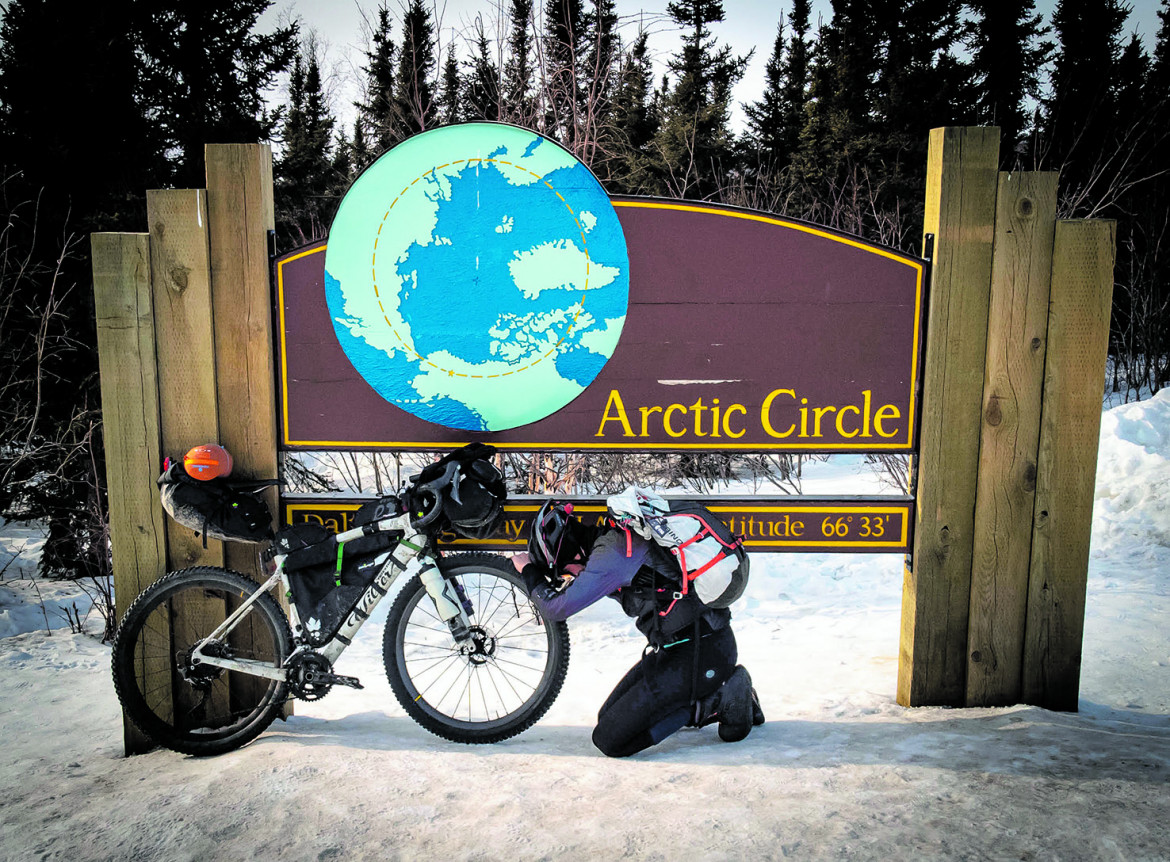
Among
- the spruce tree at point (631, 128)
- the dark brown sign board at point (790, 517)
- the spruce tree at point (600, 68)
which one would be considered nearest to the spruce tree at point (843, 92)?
the spruce tree at point (631, 128)

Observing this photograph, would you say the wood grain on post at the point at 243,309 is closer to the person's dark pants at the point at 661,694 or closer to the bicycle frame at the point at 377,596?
the bicycle frame at the point at 377,596

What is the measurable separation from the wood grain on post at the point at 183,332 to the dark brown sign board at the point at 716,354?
13.3 inches

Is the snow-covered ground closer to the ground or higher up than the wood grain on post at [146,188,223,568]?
closer to the ground

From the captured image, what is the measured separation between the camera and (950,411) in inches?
139

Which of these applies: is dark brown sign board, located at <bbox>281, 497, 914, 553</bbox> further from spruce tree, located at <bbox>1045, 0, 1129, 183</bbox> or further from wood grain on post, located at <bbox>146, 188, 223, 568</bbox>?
spruce tree, located at <bbox>1045, 0, 1129, 183</bbox>

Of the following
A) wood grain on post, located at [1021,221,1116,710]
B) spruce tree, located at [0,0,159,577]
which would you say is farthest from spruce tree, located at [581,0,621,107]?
spruce tree, located at [0,0,159,577]

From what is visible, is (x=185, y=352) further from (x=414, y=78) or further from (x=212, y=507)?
(x=414, y=78)

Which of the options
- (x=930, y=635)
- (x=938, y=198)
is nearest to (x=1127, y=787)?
(x=930, y=635)

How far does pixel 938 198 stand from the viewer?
3.45 m

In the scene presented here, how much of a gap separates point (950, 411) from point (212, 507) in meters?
3.43

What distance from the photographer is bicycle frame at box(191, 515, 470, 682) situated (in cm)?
327

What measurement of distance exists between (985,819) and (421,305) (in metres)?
→ 3.03

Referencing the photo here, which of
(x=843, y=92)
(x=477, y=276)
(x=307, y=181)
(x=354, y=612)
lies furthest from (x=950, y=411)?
(x=843, y=92)

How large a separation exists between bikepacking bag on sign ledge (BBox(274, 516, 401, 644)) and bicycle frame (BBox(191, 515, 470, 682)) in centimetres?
3
